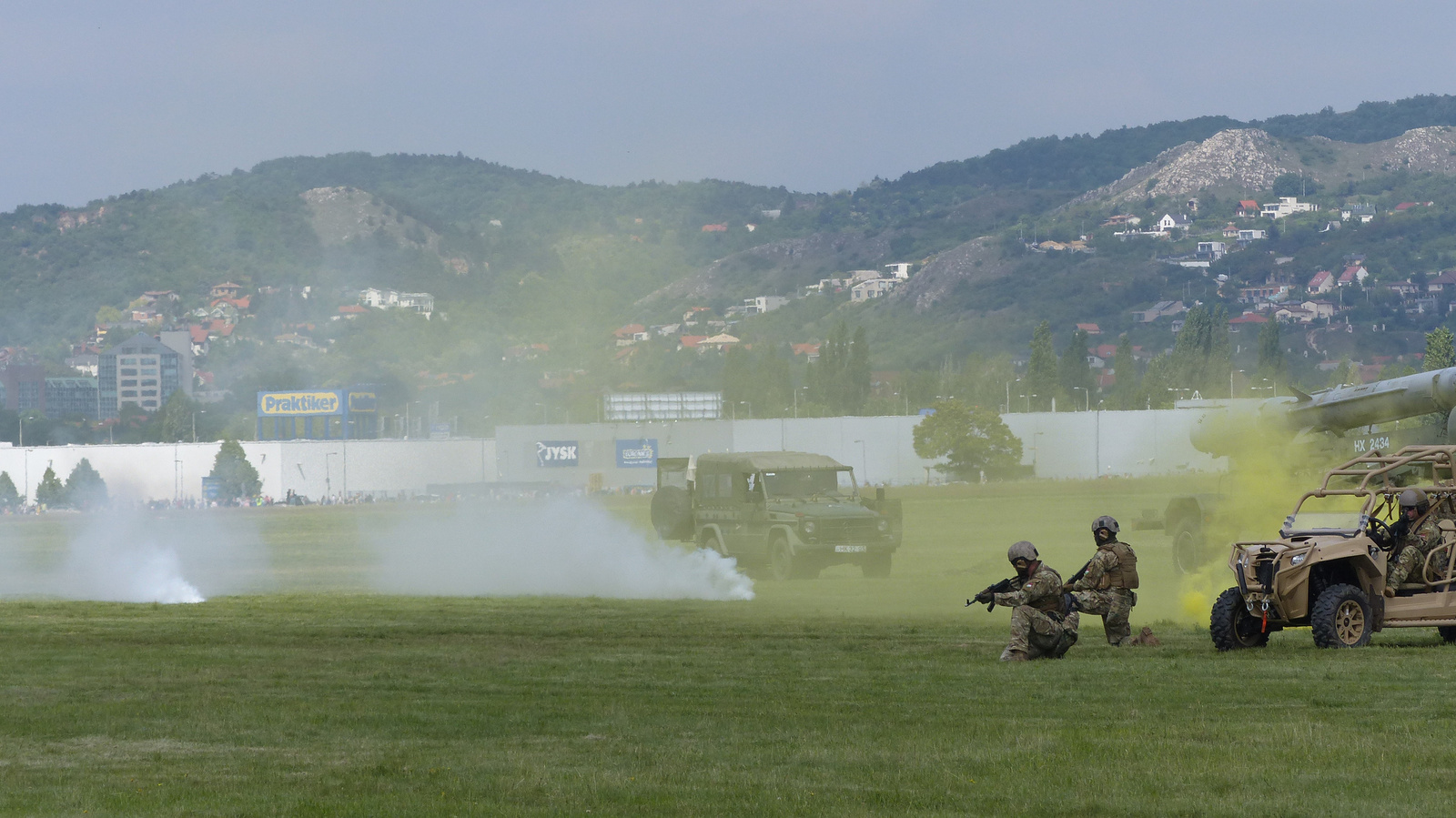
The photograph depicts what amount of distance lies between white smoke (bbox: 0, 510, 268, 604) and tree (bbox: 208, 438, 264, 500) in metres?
31.6

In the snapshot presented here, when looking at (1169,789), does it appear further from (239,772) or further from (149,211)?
(149,211)

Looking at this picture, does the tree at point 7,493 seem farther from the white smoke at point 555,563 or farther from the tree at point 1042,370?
the tree at point 1042,370

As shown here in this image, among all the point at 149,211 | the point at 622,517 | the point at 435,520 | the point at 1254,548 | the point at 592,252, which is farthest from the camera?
the point at 149,211

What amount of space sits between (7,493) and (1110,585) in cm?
9570

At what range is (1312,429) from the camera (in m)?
27.9

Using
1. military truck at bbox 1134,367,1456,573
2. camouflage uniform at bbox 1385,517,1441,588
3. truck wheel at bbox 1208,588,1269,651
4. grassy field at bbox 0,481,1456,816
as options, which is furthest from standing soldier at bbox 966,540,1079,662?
military truck at bbox 1134,367,1456,573

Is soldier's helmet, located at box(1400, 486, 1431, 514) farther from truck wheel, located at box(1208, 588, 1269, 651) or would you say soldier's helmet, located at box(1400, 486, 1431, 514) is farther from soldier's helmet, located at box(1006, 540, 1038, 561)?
soldier's helmet, located at box(1006, 540, 1038, 561)

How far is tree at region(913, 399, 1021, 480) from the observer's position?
Result: 9781cm

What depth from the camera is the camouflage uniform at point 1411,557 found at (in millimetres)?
16734

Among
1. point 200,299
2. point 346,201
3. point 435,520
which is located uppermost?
point 346,201

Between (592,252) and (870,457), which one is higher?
(592,252)

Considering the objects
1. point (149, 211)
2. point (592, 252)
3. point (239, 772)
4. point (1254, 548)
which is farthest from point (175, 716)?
point (149, 211)

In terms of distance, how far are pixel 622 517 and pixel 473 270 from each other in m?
74.3

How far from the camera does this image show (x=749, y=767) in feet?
34.7
